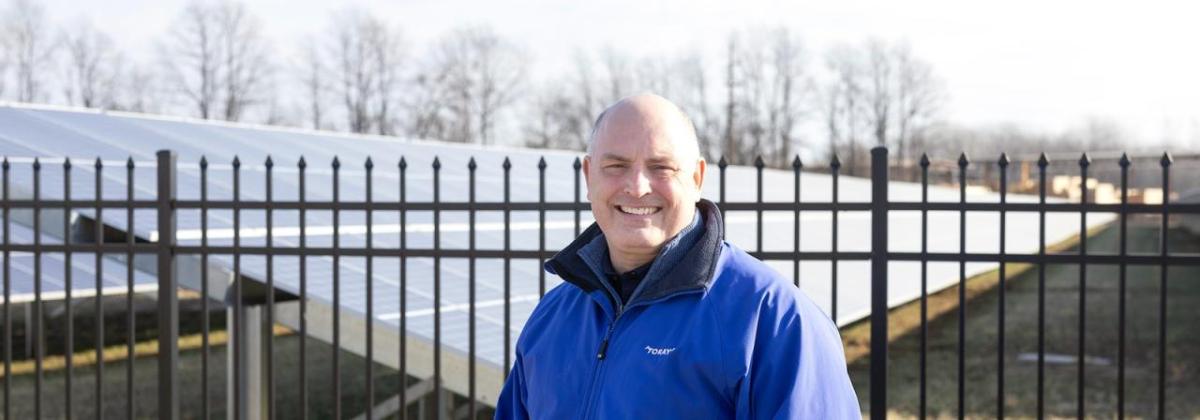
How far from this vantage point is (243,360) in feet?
21.4

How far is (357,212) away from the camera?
9570 mm

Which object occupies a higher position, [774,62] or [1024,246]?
[774,62]

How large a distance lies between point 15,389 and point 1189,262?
12.3 m

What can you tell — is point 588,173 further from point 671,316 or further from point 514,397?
point 514,397

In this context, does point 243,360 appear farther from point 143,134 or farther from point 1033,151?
point 1033,151

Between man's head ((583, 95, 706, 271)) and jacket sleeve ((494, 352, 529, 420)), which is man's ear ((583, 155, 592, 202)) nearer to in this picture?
man's head ((583, 95, 706, 271))

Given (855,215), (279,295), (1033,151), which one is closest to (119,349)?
(279,295)

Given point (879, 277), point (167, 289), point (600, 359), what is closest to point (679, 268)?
point (600, 359)

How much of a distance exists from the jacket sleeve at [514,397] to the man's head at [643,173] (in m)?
0.48

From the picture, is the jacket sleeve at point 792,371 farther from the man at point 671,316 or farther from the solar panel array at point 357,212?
the solar panel array at point 357,212

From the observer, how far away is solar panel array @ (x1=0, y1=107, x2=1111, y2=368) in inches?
275

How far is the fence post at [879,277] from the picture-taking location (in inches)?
165

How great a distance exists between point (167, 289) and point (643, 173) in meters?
3.56

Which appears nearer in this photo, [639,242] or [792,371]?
[792,371]
